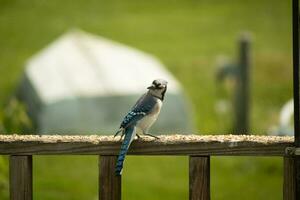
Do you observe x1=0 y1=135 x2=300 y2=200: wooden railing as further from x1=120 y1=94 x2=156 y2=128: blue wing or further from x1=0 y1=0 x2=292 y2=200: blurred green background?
x1=0 y1=0 x2=292 y2=200: blurred green background

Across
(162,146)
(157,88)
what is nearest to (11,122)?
(157,88)

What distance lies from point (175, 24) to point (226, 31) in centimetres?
178

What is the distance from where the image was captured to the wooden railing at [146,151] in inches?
143

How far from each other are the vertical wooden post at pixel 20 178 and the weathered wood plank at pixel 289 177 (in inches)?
42.8

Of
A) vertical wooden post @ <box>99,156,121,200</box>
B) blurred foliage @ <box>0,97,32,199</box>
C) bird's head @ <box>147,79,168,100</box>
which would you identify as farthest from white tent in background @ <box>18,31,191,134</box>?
vertical wooden post @ <box>99,156,121,200</box>

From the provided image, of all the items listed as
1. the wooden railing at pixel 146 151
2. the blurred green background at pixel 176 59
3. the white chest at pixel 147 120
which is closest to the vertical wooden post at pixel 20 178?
the wooden railing at pixel 146 151

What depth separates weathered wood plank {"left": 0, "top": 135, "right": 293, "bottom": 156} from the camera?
3.69 meters

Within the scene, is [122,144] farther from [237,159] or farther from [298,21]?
[237,159]

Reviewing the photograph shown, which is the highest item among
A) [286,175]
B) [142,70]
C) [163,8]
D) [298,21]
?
[163,8]

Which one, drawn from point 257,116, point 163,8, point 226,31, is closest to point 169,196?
point 257,116

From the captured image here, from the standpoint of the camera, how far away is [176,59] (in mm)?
18953

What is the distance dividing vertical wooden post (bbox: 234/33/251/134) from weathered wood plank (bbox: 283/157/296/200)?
32.9 feet

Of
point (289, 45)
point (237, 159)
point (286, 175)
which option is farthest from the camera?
point (289, 45)

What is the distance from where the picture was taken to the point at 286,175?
3605 mm
